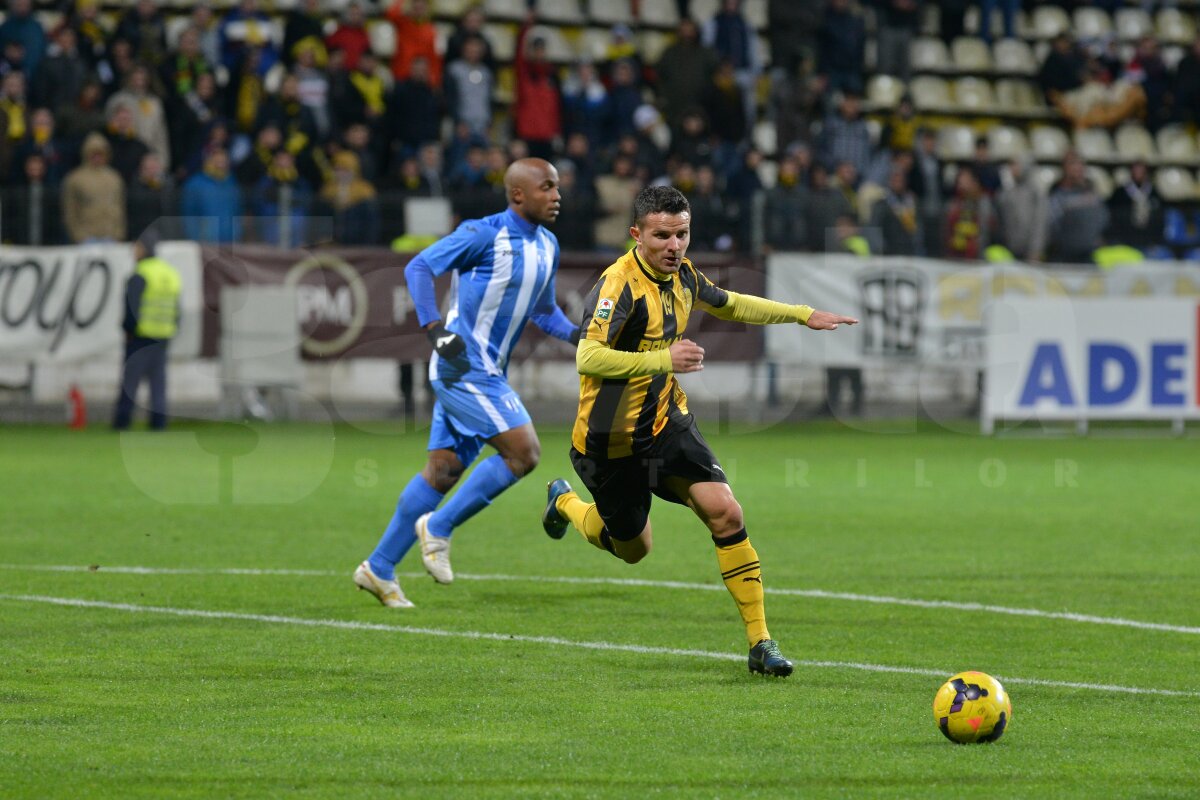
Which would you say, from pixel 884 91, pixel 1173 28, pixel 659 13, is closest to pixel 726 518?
pixel 659 13

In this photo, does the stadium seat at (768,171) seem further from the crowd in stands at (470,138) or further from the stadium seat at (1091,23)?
the stadium seat at (1091,23)

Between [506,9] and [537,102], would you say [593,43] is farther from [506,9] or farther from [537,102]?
[537,102]

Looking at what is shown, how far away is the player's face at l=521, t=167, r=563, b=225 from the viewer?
9586 millimetres

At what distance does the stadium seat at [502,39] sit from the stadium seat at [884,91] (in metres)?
5.62

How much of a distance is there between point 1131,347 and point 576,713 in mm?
16137

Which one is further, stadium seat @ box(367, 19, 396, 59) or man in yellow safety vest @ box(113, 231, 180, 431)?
stadium seat @ box(367, 19, 396, 59)

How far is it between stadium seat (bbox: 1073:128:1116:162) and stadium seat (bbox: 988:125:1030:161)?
862mm

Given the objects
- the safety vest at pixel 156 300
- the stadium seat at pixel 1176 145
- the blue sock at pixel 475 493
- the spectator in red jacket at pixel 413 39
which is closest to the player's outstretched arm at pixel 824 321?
the blue sock at pixel 475 493

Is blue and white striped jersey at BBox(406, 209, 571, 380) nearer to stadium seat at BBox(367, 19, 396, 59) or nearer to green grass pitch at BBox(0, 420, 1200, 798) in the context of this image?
green grass pitch at BBox(0, 420, 1200, 798)

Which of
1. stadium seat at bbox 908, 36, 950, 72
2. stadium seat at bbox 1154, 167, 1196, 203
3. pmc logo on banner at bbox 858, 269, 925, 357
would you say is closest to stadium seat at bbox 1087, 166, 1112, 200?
stadium seat at bbox 1154, 167, 1196, 203

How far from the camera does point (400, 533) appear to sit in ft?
30.6

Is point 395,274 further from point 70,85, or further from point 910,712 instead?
point 910,712

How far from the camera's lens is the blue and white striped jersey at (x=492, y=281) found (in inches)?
380

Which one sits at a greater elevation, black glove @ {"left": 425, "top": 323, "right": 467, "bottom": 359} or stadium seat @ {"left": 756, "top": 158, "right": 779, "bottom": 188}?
stadium seat @ {"left": 756, "top": 158, "right": 779, "bottom": 188}
